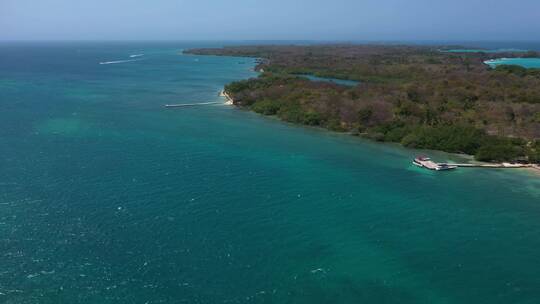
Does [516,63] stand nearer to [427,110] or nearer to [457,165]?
[427,110]

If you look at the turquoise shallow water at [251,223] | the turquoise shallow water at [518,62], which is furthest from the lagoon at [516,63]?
the turquoise shallow water at [251,223]

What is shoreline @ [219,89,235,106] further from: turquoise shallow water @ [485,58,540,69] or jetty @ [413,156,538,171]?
turquoise shallow water @ [485,58,540,69]

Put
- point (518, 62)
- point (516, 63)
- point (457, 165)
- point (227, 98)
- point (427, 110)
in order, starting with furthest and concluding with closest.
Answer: point (518, 62) → point (516, 63) → point (227, 98) → point (427, 110) → point (457, 165)

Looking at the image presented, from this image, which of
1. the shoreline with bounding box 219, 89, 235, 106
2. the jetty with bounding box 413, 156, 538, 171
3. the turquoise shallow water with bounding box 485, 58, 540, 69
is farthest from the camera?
the turquoise shallow water with bounding box 485, 58, 540, 69

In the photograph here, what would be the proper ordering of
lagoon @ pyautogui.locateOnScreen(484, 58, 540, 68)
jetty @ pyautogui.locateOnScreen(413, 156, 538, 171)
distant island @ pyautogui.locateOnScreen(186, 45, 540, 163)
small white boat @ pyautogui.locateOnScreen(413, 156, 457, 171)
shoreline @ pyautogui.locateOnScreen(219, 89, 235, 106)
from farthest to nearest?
lagoon @ pyautogui.locateOnScreen(484, 58, 540, 68), shoreline @ pyautogui.locateOnScreen(219, 89, 235, 106), distant island @ pyautogui.locateOnScreen(186, 45, 540, 163), jetty @ pyautogui.locateOnScreen(413, 156, 538, 171), small white boat @ pyautogui.locateOnScreen(413, 156, 457, 171)

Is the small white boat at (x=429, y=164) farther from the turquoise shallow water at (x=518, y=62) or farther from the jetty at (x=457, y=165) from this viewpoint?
the turquoise shallow water at (x=518, y=62)

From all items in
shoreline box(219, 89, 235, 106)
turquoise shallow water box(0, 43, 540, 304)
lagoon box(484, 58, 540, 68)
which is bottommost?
turquoise shallow water box(0, 43, 540, 304)

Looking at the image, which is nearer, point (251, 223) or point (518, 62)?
point (251, 223)

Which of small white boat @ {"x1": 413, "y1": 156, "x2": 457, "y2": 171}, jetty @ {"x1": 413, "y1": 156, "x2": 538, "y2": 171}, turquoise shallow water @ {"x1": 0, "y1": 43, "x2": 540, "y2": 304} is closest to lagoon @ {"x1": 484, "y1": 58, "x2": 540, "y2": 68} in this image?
jetty @ {"x1": 413, "y1": 156, "x2": 538, "y2": 171}

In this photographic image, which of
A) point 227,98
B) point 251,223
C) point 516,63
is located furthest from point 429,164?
point 516,63
